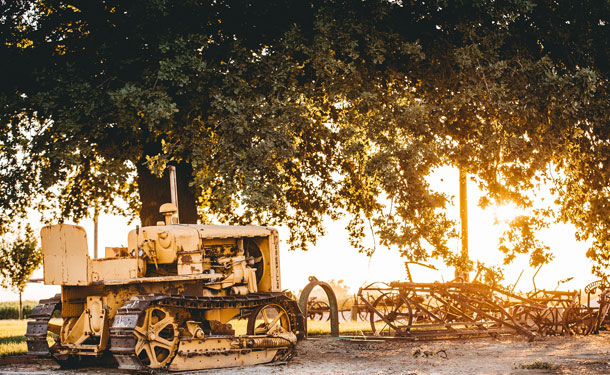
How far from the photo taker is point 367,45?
596 inches

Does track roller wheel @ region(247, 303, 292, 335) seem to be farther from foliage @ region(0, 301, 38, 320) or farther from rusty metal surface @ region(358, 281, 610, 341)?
foliage @ region(0, 301, 38, 320)

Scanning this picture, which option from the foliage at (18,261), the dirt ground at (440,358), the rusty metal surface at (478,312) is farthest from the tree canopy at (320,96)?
the foliage at (18,261)

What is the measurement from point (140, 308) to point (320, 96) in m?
7.43

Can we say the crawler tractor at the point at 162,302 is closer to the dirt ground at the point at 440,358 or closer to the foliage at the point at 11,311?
the dirt ground at the point at 440,358

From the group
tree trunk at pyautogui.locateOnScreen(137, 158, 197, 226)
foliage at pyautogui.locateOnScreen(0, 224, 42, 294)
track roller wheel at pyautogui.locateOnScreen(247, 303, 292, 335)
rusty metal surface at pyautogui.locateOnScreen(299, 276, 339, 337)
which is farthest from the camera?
foliage at pyautogui.locateOnScreen(0, 224, 42, 294)

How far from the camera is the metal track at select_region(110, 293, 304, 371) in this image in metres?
9.85

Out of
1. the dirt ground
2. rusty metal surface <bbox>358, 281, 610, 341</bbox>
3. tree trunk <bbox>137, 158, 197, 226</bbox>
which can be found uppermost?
tree trunk <bbox>137, 158, 197, 226</bbox>

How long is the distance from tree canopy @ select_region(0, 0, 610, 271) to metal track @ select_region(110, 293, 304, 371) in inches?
94.6

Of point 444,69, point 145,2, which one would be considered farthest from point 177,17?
point 444,69

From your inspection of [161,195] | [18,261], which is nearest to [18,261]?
[18,261]

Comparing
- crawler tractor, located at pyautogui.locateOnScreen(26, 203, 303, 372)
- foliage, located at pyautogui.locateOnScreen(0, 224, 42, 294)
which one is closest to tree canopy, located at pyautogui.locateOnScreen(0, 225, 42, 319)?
foliage, located at pyautogui.locateOnScreen(0, 224, 42, 294)

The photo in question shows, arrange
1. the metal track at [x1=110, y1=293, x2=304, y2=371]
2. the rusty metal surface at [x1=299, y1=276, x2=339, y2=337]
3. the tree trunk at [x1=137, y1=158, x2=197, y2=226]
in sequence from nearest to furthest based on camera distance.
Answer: the metal track at [x1=110, y1=293, x2=304, y2=371], the rusty metal surface at [x1=299, y1=276, x2=339, y2=337], the tree trunk at [x1=137, y1=158, x2=197, y2=226]

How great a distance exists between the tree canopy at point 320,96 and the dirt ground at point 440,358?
2.08 m

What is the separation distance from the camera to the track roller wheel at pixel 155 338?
10125 mm
